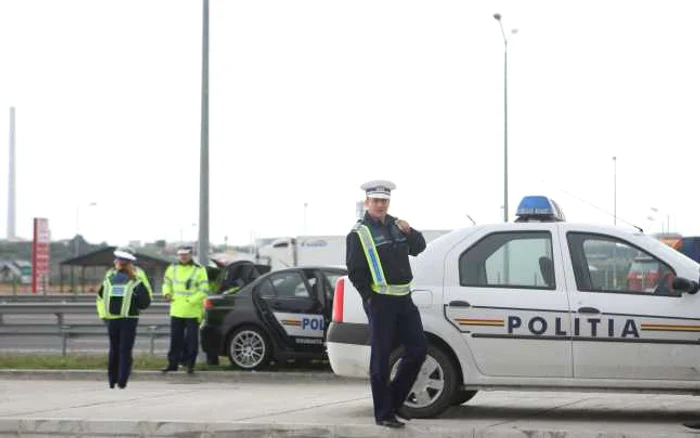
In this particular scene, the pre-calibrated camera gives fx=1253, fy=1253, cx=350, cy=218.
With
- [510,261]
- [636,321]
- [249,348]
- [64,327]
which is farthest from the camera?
[64,327]

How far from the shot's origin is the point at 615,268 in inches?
399

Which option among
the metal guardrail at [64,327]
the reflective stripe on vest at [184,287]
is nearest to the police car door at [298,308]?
the reflective stripe on vest at [184,287]

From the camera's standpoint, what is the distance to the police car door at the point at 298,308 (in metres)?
16.2

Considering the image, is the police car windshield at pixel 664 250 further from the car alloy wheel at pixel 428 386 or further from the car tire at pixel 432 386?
the car alloy wheel at pixel 428 386

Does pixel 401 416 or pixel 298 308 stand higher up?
pixel 298 308

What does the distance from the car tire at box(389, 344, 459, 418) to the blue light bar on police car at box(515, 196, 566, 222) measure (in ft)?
4.65

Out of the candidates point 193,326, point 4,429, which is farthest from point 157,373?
point 4,429

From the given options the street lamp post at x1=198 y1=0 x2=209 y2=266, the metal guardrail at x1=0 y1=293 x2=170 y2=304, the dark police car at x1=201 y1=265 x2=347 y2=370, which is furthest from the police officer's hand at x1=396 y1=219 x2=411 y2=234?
the metal guardrail at x1=0 y1=293 x2=170 y2=304

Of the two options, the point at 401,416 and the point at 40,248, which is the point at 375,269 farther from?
the point at 40,248

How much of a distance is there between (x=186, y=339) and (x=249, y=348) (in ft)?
2.78

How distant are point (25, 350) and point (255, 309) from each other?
700 centimetres

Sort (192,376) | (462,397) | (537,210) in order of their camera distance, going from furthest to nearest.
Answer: (192,376) < (462,397) < (537,210)

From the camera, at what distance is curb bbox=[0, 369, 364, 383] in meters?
15.6

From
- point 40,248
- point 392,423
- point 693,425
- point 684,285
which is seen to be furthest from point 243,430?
point 40,248
